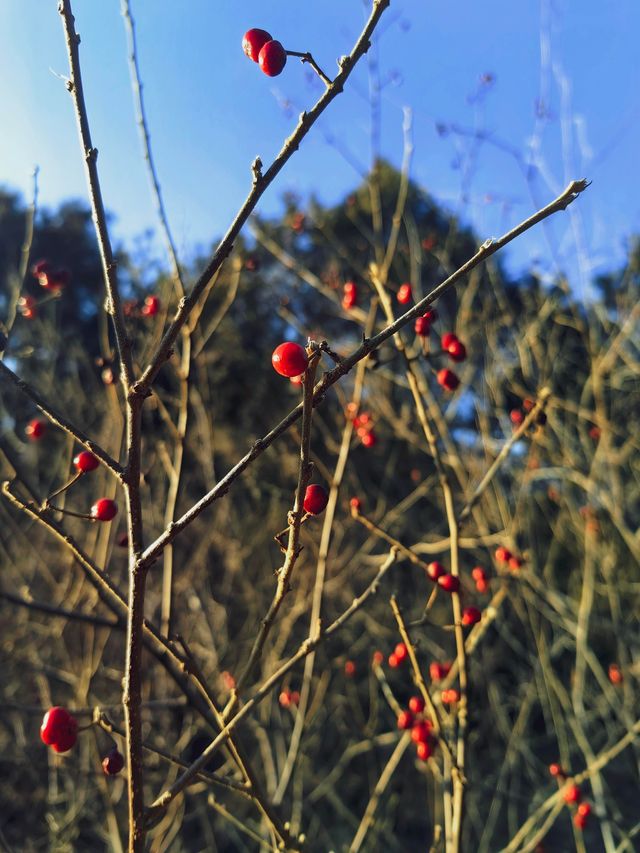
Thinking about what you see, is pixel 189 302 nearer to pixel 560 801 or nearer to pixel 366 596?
pixel 366 596

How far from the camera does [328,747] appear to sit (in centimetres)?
526

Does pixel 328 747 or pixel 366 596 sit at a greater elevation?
pixel 366 596

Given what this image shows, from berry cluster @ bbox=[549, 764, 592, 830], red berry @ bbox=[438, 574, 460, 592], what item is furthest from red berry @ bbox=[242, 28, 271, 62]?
berry cluster @ bbox=[549, 764, 592, 830]

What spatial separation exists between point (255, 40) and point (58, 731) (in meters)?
1.14

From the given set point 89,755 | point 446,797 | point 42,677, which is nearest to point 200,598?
point 89,755

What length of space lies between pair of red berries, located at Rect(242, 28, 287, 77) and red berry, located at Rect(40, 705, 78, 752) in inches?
41.5

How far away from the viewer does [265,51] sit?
3.42 ft

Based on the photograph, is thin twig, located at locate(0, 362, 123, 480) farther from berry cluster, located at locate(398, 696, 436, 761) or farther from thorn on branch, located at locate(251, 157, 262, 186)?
berry cluster, located at locate(398, 696, 436, 761)

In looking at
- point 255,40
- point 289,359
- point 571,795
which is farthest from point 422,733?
point 255,40

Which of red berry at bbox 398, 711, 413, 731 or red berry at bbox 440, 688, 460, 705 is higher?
red berry at bbox 440, 688, 460, 705

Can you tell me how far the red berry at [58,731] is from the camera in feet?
3.40

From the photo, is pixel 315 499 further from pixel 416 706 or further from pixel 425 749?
pixel 416 706

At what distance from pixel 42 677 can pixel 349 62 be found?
3107mm

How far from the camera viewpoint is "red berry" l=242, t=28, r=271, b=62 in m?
1.08
